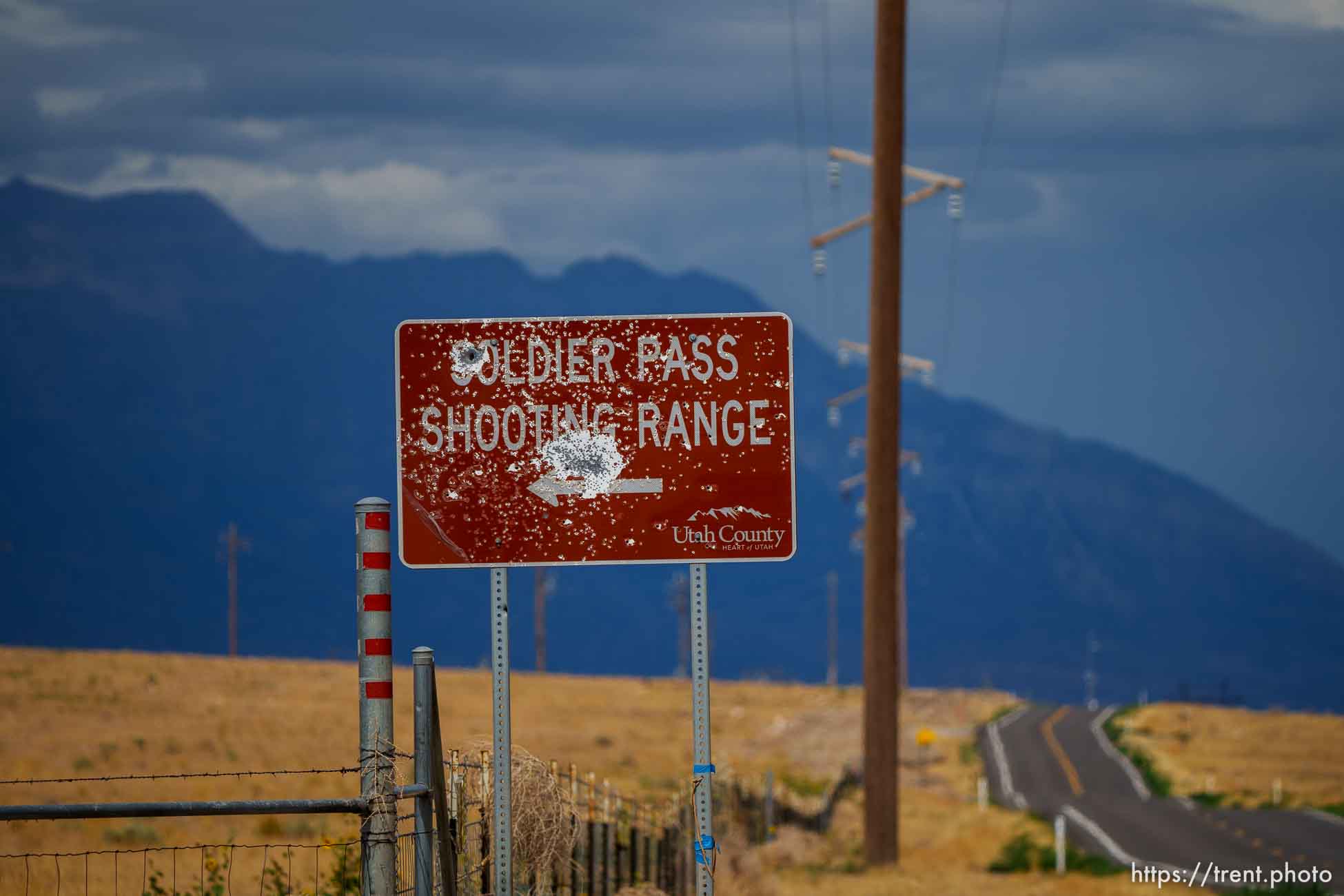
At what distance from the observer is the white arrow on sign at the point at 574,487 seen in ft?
29.7

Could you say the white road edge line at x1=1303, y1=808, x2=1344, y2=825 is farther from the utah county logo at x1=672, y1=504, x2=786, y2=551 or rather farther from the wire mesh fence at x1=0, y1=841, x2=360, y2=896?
the utah county logo at x1=672, y1=504, x2=786, y2=551

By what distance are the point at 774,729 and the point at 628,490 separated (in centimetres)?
5735

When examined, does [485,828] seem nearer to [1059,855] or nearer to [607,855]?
[607,855]

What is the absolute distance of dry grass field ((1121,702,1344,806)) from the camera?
1849 inches

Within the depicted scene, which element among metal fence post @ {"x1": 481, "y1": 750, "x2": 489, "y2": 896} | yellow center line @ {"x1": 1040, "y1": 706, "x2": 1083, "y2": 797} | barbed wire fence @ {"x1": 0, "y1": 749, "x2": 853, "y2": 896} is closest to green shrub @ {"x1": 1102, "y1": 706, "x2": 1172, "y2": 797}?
yellow center line @ {"x1": 1040, "y1": 706, "x2": 1083, "y2": 797}

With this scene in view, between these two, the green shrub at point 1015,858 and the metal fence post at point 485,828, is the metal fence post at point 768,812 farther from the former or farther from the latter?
the metal fence post at point 485,828

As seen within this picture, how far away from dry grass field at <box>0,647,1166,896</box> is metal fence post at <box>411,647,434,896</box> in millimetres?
2014

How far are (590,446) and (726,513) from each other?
0.79 m

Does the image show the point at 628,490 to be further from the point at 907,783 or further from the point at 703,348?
the point at 907,783

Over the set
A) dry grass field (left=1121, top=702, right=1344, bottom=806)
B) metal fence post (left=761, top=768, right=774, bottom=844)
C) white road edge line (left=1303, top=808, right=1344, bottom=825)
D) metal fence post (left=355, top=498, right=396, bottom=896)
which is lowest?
dry grass field (left=1121, top=702, right=1344, bottom=806)

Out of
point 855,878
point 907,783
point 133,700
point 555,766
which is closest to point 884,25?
point 855,878

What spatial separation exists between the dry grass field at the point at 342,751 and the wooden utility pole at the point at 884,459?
1.35m

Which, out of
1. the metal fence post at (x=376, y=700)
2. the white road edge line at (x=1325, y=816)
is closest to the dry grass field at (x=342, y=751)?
the metal fence post at (x=376, y=700)

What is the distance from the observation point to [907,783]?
4841 centimetres
